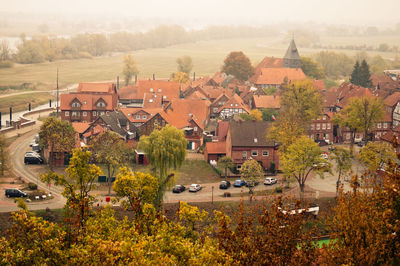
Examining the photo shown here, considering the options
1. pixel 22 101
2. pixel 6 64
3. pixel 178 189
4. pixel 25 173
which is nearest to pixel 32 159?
pixel 25 173

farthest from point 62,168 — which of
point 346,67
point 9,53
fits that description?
point 9,53

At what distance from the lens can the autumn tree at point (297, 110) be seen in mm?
58406

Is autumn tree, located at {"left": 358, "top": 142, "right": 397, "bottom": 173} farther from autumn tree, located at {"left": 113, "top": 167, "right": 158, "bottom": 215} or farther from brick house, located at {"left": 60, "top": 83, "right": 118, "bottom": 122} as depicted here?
brick house, located at {"left": 60, "top": 83, "right": 118, "bottom": 122}

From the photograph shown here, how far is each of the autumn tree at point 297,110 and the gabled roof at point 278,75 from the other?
25173 mm

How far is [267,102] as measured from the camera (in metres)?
84.2

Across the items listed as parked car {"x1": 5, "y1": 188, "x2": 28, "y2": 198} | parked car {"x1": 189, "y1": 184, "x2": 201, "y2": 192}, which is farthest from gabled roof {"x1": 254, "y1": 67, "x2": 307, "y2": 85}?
parked car {"x1": 5, "y1": 188, "x2": 28, "y2": 198}

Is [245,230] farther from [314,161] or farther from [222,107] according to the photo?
[222,107]

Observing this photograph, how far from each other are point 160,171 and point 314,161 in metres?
15.2

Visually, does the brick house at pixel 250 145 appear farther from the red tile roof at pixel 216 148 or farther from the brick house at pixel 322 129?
the brick house at pixel 322 129

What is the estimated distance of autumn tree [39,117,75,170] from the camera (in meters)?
56.1

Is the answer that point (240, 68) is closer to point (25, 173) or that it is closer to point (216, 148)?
point (216, 148)

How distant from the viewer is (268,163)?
194ft

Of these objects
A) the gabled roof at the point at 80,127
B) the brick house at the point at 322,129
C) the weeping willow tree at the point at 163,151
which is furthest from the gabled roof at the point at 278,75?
the weeping willow tree at the point at 163,151

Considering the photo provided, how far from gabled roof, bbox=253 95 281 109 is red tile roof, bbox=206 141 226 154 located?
22.9 metres
